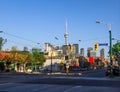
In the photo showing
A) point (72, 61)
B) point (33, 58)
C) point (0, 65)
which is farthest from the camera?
point (72, 61)

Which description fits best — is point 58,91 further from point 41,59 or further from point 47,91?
point 41,59

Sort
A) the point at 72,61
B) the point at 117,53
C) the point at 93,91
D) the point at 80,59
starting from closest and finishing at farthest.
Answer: the point at 93,91
the point at 117,53
the point at 72,61
the point at 80,59

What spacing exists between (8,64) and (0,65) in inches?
248

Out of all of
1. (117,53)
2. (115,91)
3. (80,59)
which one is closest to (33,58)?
(117,53)

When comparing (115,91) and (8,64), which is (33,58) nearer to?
(8,64)

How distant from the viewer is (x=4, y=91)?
80.8ft

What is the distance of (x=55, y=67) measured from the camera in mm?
152625

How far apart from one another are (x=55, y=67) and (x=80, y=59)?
4171cm

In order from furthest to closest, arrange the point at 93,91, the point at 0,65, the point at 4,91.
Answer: the point at 0,65, the point at 93,91, the point at 4,91

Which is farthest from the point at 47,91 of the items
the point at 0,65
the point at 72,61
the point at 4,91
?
the point at 72,61

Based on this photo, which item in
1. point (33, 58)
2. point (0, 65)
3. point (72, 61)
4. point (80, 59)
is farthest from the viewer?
point (80, 59)

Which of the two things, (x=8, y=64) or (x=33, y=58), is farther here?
(x=33, y=58)

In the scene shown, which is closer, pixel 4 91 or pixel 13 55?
pixel 4 91

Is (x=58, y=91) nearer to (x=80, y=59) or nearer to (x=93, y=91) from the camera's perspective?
(x=93, y=91)
